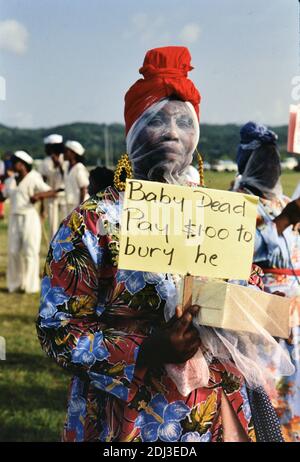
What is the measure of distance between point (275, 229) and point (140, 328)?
2256 millimetres

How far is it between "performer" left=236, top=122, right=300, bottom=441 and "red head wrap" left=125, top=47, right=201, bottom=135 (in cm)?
168

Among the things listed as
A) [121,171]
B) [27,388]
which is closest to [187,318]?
[121,171]

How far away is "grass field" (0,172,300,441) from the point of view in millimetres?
4820

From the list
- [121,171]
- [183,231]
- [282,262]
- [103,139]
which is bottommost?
[282,262]

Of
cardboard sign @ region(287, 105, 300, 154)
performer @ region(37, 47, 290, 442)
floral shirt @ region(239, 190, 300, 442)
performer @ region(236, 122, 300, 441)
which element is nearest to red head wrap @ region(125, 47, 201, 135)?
performer @ region(37, 47, 290, 442)

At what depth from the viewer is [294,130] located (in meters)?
3.67

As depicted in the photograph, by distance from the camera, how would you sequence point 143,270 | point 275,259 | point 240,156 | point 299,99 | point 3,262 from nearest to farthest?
1. point 143,270
2. point 299,99
3. point 275,259
4. point 240,156
5. point 3,262

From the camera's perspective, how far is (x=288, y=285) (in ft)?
14.1

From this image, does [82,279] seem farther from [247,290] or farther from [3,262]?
[3,262]

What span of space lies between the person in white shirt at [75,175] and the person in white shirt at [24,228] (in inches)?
26.3

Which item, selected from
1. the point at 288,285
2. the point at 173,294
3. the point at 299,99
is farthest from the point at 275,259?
the point at 173,294

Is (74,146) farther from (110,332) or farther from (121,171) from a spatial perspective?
(110,332)

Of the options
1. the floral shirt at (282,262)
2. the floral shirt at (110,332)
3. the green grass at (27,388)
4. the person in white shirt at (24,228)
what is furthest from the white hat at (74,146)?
the floral shirt at (110,332)

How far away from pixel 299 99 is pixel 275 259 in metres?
1.04
